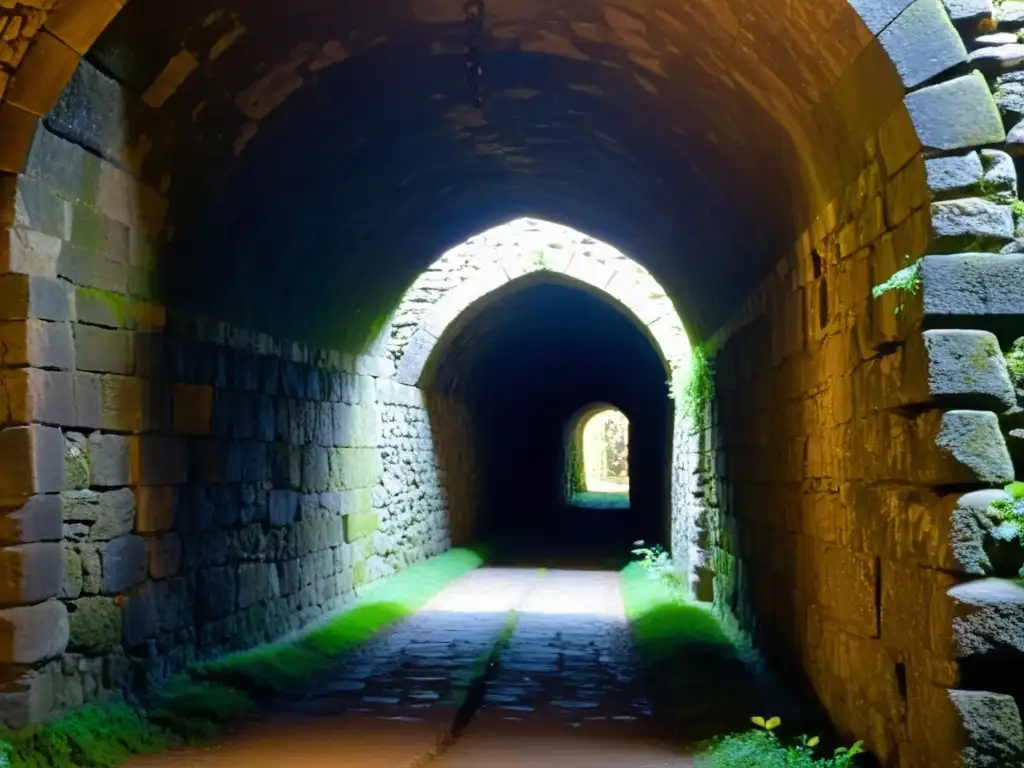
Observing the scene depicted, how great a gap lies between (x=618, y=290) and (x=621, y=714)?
727 cm

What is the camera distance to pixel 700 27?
4.84m

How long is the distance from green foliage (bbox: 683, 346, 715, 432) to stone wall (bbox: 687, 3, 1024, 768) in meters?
4.21

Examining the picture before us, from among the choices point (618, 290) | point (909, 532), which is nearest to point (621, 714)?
point (909, 532)

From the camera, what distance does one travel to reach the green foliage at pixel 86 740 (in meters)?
4.44

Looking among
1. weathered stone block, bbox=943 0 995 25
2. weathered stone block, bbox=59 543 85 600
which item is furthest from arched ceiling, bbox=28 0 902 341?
weathered stone block, bbox=59 543 85 600

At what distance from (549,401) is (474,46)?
18232 millimetres

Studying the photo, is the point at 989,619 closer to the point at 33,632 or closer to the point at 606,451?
the point at 33,632

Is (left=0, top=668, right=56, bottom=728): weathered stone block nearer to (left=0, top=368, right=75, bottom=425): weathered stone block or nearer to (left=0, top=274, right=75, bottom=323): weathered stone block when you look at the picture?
(left=0, top=368, right=75, bottom=425): weathered stone block

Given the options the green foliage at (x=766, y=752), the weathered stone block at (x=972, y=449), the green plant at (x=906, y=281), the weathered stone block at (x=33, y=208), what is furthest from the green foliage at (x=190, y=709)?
the green plant at (x=906, y=281)

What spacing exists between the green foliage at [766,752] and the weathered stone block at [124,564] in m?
3.03

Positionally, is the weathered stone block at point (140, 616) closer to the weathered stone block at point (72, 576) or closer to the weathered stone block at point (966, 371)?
the weathered stone block at point (72, 576)

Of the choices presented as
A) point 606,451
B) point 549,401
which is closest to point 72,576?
A: point 549,401

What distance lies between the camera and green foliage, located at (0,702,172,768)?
14.6 ft

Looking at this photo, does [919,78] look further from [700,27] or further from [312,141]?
[312,141]
